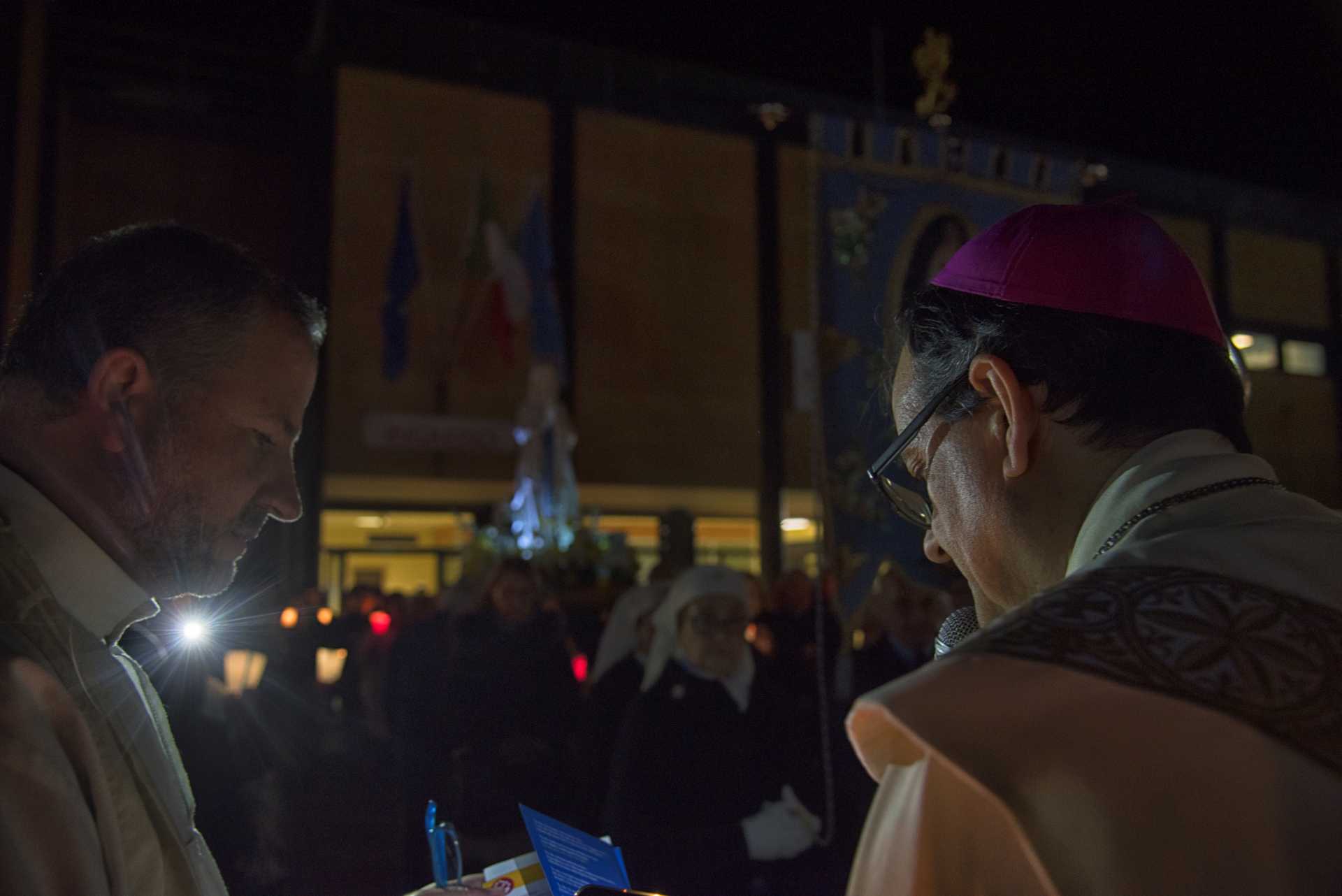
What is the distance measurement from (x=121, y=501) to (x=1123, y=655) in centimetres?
118

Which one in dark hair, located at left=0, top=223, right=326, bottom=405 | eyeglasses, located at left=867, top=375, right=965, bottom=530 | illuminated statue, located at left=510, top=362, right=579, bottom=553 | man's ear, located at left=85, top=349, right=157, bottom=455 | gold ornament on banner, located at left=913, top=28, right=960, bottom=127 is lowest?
eyeglasses, located at left=867, top=375, right=965, bottom=530

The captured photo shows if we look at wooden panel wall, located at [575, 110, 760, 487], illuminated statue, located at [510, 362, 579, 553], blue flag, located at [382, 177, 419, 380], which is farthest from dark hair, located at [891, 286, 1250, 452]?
wooden panel wall, located at [575, 110, 760, 487]

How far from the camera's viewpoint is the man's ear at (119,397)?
1328mm

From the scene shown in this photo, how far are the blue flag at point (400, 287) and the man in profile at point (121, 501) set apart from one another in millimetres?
12632

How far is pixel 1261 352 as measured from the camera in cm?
2002

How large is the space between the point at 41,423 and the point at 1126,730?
4.10 ft

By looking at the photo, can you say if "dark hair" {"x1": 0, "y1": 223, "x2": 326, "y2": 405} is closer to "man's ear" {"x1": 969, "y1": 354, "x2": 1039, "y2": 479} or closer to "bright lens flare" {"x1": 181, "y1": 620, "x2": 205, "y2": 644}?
"man's ear" {"x1": 969, "y1": 354, "x2": 1039, "y2": 479}

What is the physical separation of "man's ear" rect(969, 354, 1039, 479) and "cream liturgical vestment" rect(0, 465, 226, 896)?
0.98 metres

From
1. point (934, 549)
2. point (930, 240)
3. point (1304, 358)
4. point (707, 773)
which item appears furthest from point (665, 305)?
point (934, 549)

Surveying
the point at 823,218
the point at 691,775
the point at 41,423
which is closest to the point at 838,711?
the point at 691,775

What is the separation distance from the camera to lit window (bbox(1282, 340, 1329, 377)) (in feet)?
66.8

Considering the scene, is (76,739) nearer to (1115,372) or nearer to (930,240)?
(1115,372)

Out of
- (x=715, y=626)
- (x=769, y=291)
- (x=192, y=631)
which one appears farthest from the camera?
(x=769, y=291)

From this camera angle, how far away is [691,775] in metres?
3.84
